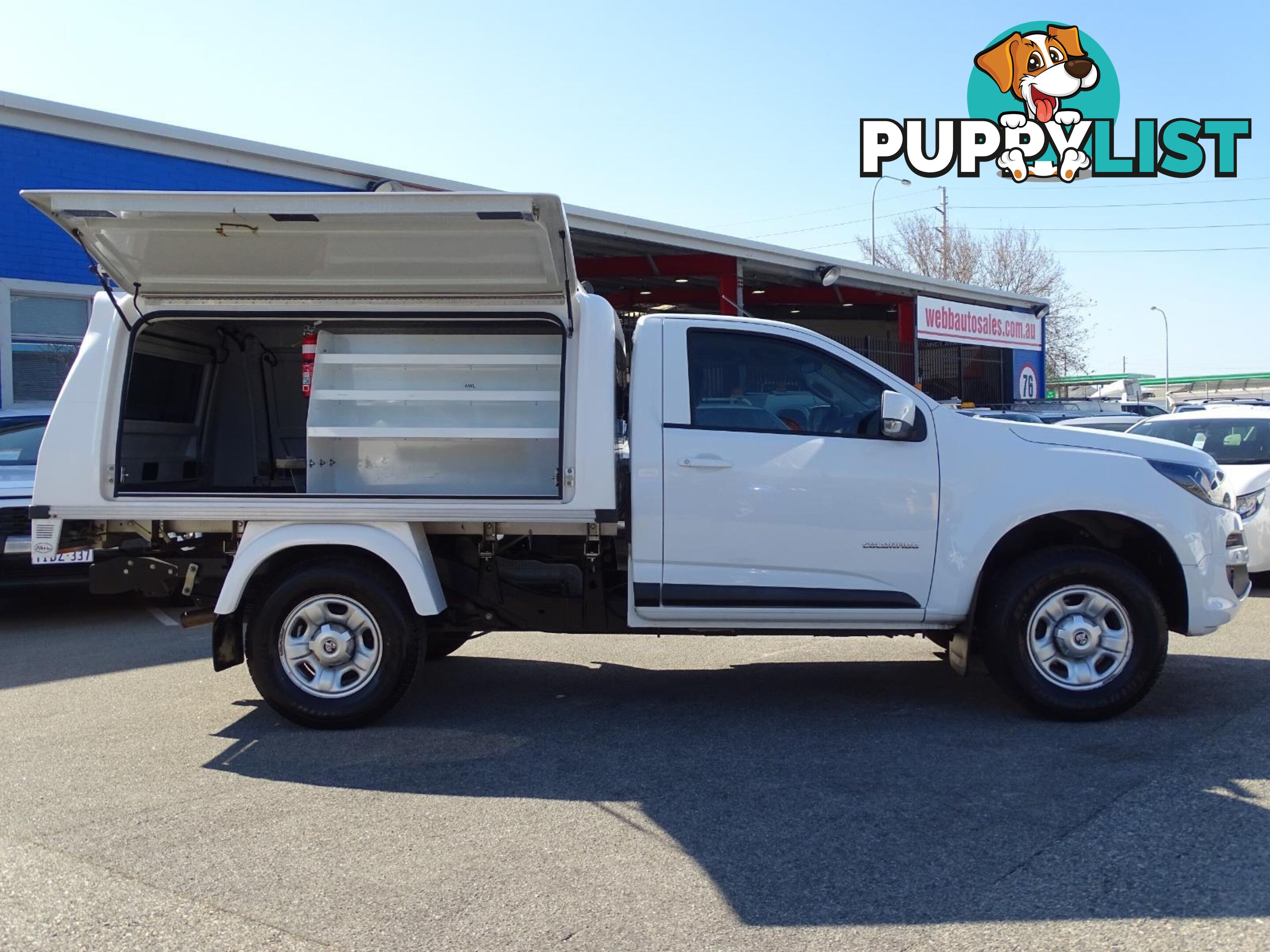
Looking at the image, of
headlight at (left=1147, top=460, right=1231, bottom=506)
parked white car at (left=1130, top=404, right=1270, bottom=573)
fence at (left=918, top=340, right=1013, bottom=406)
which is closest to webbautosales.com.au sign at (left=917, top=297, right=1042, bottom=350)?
fence at (left=918, top=340, right=1013, bottom=406)

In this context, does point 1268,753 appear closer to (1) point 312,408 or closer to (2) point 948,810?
(2) point 948,810

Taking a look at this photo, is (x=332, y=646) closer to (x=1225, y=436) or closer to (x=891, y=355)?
(x=1225, y=436)

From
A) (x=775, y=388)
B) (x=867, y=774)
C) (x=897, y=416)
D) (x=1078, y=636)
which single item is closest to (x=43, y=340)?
(x=775, y=388)

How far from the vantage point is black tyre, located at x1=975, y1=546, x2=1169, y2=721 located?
5762mm

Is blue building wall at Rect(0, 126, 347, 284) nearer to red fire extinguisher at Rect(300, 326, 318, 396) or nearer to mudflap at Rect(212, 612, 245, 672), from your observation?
red fire extinguisher at Rect(300, 326, 318, 396)

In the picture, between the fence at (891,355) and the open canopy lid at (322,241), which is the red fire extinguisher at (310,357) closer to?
the open canopy lid at (322,241)

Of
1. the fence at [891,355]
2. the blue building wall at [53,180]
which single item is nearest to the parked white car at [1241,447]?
the blue building wall at [53,180]

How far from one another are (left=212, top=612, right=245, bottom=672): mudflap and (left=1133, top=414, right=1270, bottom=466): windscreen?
7834mm

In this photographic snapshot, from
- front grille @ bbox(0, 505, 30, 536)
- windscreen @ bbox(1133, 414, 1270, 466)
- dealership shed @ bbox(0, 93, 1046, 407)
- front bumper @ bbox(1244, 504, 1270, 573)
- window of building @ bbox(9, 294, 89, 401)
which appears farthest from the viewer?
window of building @ bbox(9, 294, 89, 401)

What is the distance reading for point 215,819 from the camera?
15.2ft

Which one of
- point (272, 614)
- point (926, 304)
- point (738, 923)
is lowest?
point (738, 923)

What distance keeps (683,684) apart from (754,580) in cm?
129

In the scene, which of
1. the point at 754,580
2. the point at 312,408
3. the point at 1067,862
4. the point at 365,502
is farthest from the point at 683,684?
the point at 1067,862

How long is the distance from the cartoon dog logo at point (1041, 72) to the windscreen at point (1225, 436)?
46.4ft
